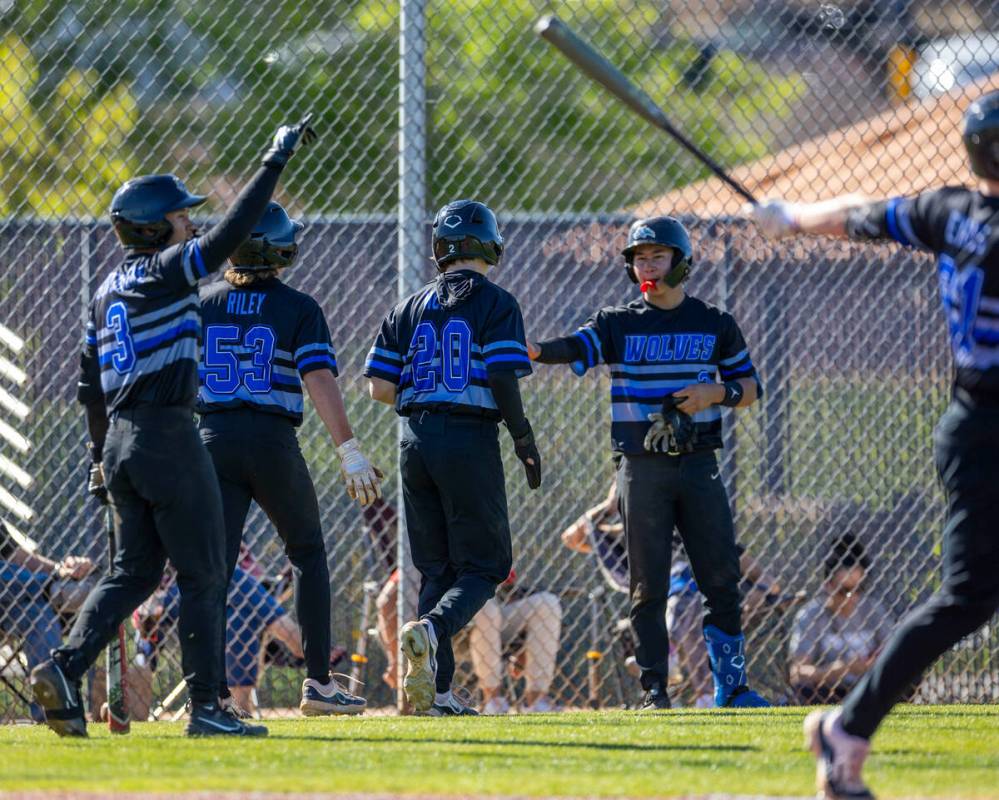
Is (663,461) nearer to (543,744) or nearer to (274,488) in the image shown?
(274,488)

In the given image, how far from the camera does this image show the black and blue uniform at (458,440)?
581 centimetres

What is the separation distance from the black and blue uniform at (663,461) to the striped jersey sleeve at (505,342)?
51 cm

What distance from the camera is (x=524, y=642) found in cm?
788

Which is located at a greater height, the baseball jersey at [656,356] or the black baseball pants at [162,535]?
the baseball jersey at [656,356]

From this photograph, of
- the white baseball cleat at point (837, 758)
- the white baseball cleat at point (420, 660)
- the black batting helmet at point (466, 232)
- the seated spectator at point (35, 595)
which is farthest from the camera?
the seated spectator at point (35, 595)

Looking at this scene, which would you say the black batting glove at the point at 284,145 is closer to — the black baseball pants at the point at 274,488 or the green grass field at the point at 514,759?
the black baseball pants at the point at 274,488

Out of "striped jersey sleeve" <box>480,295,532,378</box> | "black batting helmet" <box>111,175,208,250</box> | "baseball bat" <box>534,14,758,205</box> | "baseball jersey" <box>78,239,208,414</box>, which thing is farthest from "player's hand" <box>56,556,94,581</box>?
"baseball bat" <box>534,14,758,205</box>

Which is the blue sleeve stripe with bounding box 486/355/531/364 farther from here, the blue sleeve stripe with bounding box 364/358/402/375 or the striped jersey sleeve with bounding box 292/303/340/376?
the striped jersey sleeve with bounding box 292/303/340/376

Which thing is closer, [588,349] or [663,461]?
[663,461]

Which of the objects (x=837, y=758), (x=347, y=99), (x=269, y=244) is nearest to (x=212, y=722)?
(x=269, y=244)

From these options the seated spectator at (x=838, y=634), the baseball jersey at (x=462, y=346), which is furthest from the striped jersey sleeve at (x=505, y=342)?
the seated spectator at (x=838, y=634)

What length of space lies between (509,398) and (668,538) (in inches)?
41.4

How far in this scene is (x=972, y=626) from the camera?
3680mm

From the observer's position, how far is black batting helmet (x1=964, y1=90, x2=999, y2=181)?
12.1ft
